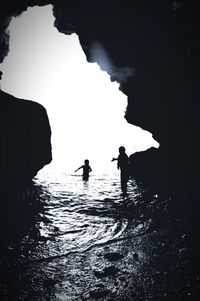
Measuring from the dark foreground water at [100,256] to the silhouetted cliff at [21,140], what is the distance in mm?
4562

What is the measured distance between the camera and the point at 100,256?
18.2 feet

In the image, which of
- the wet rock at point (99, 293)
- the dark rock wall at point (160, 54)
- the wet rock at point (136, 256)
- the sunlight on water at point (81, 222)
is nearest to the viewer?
the wet rock at point (99, 293)

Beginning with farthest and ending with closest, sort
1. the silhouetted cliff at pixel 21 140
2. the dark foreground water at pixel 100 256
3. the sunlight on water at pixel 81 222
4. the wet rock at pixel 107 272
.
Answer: the silhouetted cliff at pixel 21 140
the sunlight on water at pixel 81 222
the wet rock at pixel 107 272
the dark foreground water at pixel 100 256

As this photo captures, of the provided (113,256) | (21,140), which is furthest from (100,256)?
(21,140)

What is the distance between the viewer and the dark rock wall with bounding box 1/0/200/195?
14992mm

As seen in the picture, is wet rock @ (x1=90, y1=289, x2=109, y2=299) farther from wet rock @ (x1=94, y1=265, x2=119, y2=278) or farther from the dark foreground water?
wet rock @ (x1=94, y1=265, x2=119, y2=278)

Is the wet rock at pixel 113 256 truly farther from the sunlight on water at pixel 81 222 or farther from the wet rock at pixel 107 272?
the sunlight on water at pixel 81 222

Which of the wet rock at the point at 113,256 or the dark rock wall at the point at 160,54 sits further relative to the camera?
the dark rock wall at the point at 160,54

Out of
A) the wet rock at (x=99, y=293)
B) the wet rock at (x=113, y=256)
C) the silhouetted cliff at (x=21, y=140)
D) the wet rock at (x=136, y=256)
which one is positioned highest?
the silhouetted cliff at (x=21, y=140)

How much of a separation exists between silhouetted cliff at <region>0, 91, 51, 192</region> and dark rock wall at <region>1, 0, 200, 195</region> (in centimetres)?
740

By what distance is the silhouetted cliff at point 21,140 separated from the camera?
1335 centimetres

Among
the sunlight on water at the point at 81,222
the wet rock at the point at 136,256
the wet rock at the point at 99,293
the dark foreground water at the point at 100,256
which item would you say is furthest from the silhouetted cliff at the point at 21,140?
the wet rock at the point at 99,293

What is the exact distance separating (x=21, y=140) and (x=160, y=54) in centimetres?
1138

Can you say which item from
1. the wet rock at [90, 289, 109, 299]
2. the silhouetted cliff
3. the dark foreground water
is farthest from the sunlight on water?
the silhouetted cliff
